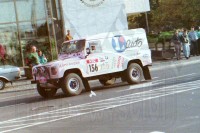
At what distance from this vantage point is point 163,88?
12484mm

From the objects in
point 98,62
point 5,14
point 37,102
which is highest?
Answer: point 5,14

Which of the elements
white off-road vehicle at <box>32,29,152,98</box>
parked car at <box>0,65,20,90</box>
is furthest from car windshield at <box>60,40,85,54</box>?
parked car at <box>0,65,20,90</box>

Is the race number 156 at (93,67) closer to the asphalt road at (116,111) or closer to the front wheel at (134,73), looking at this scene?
the asphalt road at (116,111)

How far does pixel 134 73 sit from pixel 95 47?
1.74 m

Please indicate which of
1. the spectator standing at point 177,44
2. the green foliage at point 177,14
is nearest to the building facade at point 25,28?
the spectator standing at point 177,44

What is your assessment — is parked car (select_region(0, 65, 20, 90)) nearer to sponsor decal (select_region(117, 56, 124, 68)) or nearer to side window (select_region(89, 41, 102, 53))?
side window (select_region(89, 41, 102, 53))

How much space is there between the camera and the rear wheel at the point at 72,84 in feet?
42.9

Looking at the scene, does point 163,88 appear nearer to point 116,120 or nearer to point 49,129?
point 116,120

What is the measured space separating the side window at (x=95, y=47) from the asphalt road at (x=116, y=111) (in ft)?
4.21

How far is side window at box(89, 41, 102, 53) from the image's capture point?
13.9 m

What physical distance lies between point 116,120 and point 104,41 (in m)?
5.91

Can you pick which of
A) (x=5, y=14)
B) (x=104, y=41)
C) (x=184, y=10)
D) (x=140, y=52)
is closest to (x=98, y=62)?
(x=104, y=41)

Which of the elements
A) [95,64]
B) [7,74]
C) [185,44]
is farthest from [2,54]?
[95,64]

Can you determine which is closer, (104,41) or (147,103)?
(147,103)
